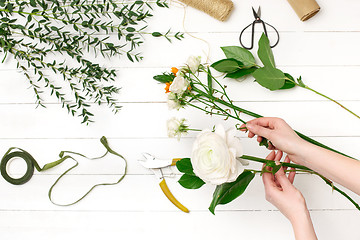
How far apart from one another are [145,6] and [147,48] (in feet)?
0.46

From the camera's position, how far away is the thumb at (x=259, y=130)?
0.86 m

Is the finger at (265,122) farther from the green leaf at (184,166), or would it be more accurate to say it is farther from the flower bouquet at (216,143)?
the green leaf at (184,166)

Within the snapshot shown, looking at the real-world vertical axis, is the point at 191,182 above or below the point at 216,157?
below

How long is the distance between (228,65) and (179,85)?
0.64 ft

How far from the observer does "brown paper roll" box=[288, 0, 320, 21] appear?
1036mm

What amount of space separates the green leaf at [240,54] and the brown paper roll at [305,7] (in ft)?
0.67

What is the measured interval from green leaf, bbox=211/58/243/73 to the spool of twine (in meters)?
0.15

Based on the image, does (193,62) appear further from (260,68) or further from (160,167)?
(160,167)

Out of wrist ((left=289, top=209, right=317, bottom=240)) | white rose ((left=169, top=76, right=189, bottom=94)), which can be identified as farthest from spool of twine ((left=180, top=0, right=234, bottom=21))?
wrist ((left=289, top=209, right=317, bottom=240))

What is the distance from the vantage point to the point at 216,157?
0.72 m

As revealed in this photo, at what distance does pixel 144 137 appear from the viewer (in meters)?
1.12

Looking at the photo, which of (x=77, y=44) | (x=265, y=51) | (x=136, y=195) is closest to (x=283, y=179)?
(x=265, y=51)

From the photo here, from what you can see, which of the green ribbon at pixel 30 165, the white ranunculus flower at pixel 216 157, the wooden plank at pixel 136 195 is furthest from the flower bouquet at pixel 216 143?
the green ribbon at pixel 30 165

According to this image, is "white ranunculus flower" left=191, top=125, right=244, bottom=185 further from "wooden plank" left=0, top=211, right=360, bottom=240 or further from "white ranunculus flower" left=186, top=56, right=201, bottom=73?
"wooden plank" left=0, top=211, right=360, bottom=240
